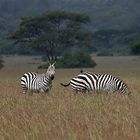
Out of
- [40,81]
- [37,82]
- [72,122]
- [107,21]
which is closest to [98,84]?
[40,81]

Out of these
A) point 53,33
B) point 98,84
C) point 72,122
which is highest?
point 53,33

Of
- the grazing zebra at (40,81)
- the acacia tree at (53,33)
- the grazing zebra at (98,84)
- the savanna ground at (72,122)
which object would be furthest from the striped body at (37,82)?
the acacia tree at (53,33)

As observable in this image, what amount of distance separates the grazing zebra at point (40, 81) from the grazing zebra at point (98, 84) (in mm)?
592

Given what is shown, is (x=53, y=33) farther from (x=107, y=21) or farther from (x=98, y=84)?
(x=107, y=21)

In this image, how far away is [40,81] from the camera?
41.7ft

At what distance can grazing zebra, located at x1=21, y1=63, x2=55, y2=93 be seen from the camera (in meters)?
12.5

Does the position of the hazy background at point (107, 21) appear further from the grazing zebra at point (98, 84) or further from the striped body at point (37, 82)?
the grazing zebra at point (98, 84)

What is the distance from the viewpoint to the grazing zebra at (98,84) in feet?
39.0

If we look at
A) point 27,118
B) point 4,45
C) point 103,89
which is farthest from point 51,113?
point 4,45

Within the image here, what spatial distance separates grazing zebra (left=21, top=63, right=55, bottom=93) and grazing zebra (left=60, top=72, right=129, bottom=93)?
0.59 m

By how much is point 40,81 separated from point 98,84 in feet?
4.76

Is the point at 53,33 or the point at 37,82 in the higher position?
the point at 53,33

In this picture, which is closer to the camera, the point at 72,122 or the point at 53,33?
the point at 72,122

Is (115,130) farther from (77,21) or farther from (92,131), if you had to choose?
(77,21)
